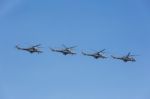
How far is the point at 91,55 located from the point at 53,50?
979 cm

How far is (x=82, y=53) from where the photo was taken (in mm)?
140875

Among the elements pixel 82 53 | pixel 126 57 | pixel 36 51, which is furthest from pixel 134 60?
pixel 36 51

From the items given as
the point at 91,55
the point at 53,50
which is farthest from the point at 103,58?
the point at 53,50

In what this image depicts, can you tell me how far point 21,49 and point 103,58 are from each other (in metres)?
19.5

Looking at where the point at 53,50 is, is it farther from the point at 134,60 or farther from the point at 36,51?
the point at 134,60

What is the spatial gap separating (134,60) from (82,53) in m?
12.9

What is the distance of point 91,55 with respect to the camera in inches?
5586

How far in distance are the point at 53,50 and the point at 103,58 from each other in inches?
478

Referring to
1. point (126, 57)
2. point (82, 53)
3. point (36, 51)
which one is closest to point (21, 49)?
point (36, 51)

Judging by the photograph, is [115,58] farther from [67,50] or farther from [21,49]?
[21,49]

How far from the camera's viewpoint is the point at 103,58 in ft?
461

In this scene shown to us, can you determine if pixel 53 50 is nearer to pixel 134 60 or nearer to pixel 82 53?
pixel 82 53

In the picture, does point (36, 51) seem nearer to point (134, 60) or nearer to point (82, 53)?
point (82, 53)

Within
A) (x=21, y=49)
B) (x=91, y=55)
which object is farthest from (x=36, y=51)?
(x=91, y=55)
